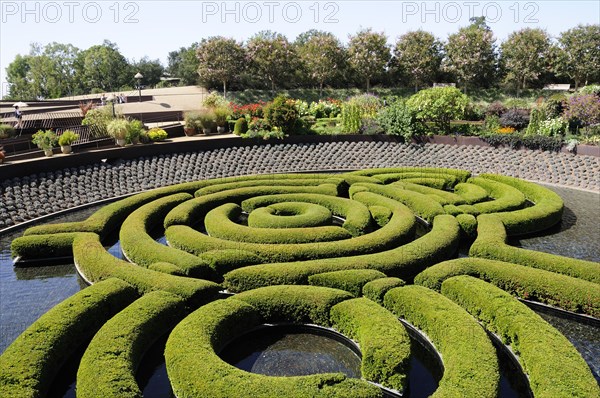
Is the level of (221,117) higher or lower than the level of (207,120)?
higher

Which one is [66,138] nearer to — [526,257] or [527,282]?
[526,257]

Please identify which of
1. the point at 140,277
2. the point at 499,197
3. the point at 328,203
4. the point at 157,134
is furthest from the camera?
the point at 157,134

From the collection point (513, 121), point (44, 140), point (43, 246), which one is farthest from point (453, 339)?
point (513, 121)

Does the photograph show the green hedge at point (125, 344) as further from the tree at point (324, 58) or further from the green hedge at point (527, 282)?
the tree at point (324, 58)

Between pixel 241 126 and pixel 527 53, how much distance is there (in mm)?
39338

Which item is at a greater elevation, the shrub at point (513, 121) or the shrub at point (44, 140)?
the shrub at point (513, 121)

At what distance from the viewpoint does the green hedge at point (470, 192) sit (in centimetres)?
2239

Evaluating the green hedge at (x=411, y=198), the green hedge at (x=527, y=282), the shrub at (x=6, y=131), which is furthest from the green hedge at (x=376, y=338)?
the shrub at (x=6, y=131)

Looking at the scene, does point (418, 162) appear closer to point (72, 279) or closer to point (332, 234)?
point (332, 234)

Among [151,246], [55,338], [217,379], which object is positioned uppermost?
[151,246]

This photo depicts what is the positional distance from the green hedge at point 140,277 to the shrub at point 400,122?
79.2 feet

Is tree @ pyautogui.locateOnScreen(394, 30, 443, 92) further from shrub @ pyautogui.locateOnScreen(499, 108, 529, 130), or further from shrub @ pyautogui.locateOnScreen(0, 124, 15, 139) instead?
shrub @ pyautogui.locateOnScreen(0, 124, 15, 139)

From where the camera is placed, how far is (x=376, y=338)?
10.8 metres

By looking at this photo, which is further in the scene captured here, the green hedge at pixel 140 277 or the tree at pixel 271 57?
the tree at pixel 271 57
